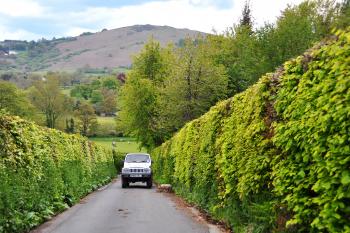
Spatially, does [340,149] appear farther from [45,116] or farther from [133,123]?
[45,116]

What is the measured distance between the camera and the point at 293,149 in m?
6.50

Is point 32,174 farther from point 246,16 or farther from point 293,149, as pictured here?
point 246,16

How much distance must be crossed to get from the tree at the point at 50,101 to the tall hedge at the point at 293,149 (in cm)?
10345

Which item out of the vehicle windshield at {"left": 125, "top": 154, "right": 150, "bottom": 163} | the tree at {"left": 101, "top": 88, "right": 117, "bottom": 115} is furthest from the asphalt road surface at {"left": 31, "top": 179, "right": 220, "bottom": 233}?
the tree at {"left": 101, "top": 88, "right": 117, "bottom": 115}

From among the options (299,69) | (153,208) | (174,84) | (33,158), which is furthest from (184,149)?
(174,84)

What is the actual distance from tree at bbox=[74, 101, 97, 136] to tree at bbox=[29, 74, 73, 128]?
10.8 feet

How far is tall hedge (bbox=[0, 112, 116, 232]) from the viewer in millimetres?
9883

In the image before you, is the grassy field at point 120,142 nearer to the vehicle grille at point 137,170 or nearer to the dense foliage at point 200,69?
the dense foliage at point 200,69

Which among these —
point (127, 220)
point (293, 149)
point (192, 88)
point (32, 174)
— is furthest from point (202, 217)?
point (192, 88)

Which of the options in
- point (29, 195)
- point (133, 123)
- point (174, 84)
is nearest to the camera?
point (29, 195)

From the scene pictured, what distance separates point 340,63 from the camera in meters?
5.07

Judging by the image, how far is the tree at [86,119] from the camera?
110188 millimetres

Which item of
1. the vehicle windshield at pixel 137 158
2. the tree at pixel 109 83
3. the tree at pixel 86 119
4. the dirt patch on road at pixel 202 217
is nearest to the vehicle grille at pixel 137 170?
the vehicle windshield at pixel 137 158

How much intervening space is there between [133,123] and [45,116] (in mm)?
56434
